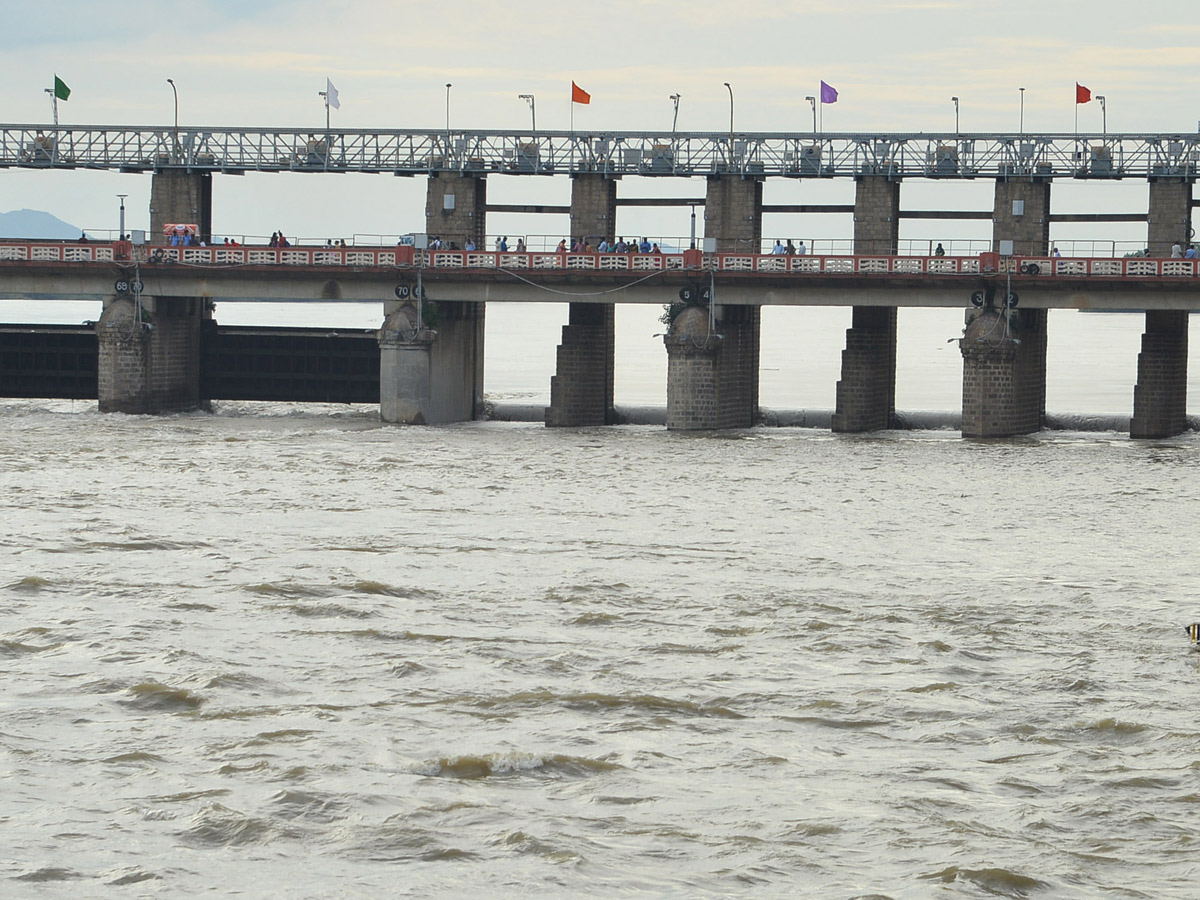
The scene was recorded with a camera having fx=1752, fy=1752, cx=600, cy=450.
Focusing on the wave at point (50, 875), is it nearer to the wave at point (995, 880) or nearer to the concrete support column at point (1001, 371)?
the wave at point (995, 880)

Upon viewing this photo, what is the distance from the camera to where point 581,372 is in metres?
74.8

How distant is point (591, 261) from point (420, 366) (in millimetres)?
7956

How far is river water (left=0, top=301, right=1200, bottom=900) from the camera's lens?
610 inches

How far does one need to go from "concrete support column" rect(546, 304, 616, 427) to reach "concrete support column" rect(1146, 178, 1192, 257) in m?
22.5

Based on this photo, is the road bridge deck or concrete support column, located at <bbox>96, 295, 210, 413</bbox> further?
concrete support column, located at <bbox>96, 295, 210, 413</bbox>

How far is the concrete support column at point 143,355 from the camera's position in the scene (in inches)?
2810

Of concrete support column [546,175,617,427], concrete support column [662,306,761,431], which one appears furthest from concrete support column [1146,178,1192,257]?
concrete support column [546,175,617,427]

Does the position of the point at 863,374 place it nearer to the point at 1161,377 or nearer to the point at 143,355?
the point at 1161,377

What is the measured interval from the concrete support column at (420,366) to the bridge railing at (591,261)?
8.00 ft

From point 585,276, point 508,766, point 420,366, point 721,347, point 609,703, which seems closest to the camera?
point 508,766

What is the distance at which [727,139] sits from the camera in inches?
2953

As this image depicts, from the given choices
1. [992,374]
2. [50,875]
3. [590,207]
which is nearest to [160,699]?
[50,875]

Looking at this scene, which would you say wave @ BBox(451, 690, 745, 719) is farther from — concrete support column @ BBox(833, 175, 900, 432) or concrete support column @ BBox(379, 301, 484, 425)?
concrete support column @ BBox(833, 175, 900, 432)

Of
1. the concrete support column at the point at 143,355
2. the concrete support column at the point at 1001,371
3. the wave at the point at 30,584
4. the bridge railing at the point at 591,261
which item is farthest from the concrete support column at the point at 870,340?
the wave at the point at 30,584
